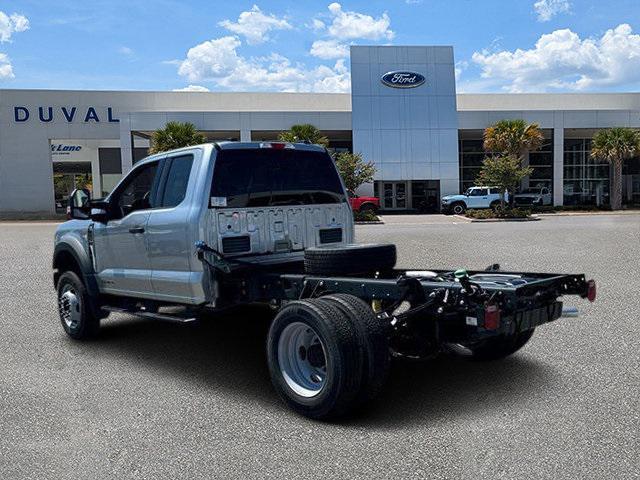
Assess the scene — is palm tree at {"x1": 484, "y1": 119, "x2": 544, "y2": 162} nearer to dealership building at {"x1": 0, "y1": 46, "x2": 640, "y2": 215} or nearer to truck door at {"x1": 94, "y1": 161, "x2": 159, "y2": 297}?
dealership building at {"x1": 0, "y1": 46, "x2": 640, "y2": 215}

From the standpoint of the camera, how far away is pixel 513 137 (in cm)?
4003

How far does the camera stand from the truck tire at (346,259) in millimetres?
5160

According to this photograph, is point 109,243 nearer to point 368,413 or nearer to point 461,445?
point 368,413

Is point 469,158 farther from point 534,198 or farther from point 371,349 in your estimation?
point 371,349

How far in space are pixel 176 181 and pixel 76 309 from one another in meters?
2.35

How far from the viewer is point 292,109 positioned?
45.8 meters

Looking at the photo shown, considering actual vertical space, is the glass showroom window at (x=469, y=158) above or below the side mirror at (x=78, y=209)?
above

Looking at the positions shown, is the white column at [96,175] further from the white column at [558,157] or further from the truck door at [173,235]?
the truck door at [173,235]

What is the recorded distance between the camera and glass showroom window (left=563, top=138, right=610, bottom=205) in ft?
164

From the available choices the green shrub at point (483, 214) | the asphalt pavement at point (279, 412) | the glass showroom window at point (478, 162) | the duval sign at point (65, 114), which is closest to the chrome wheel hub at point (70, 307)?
the asphalt pavement at point (279, 412)

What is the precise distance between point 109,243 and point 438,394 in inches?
158

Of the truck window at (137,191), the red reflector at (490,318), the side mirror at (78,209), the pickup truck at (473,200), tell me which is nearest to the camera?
the red reflector at (490,318)

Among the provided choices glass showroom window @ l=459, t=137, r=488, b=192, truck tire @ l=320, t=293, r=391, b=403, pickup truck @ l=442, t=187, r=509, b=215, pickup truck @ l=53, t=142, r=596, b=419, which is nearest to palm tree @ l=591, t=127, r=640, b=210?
pickup truck @ l=442, t=187, r=509, b=215

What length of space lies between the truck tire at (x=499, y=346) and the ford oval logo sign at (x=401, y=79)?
39.0 meters
